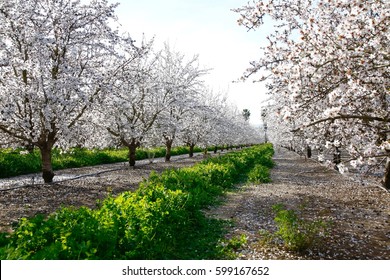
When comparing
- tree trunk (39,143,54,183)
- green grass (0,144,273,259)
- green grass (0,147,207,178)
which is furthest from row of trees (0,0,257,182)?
green grass (0,144,273,259)

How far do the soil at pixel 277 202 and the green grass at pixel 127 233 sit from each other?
0.88 meters

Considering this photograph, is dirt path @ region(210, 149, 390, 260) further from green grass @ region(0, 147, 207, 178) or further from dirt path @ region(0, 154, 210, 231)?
green grass @ region(0, 147, 207, 178)

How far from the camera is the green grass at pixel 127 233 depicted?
16.5ft

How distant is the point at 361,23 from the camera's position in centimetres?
702

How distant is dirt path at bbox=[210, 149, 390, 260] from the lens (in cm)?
780

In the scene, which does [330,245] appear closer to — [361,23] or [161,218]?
[161,218]

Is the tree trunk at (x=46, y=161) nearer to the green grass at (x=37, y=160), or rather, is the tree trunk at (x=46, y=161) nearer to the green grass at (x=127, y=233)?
the green grass at (x=37, y=160)

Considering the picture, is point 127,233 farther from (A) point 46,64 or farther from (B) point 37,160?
(B) point 37,160

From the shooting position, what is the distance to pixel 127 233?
244 inches

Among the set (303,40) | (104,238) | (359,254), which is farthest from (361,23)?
(104,238)

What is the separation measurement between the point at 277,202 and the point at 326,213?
2.24 metres

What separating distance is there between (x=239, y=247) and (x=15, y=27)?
43.3ft

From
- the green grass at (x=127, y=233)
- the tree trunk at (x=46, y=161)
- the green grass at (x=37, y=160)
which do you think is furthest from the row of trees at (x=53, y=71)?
the green grass at (x=127, y=233)
